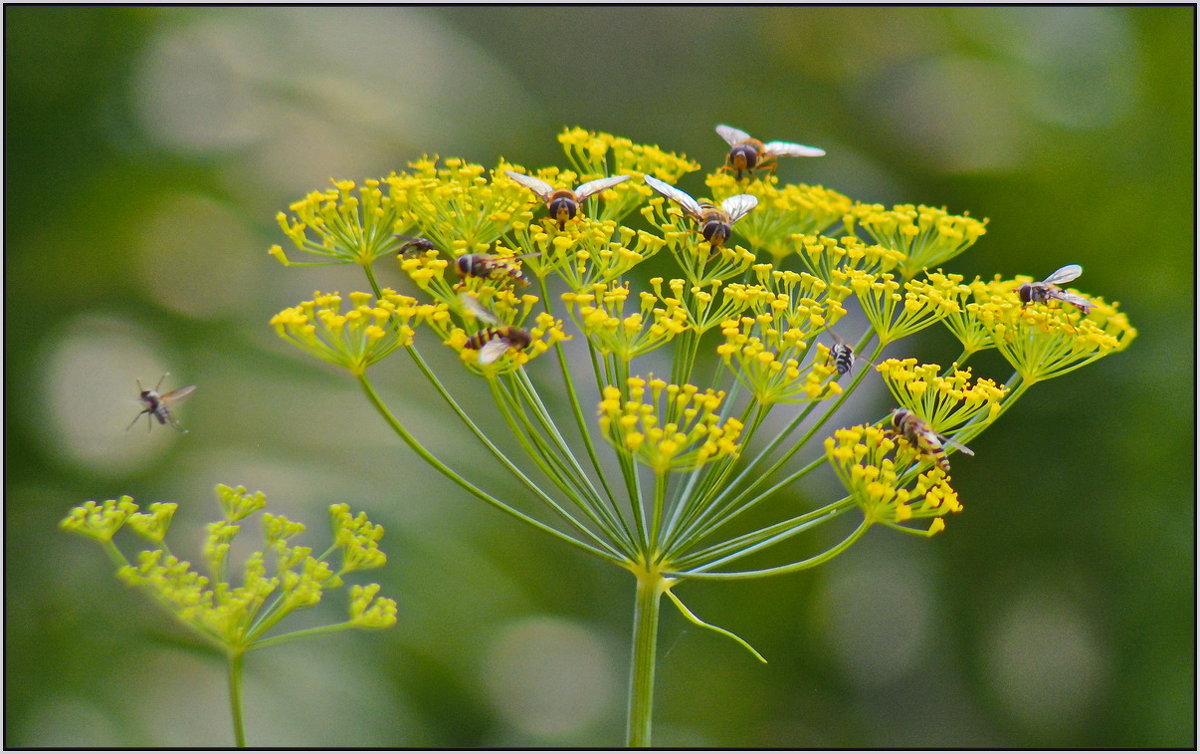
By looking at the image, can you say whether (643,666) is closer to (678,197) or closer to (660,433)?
(660,433)

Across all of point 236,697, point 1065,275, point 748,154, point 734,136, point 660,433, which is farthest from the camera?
point 734,136

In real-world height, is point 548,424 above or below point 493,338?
below

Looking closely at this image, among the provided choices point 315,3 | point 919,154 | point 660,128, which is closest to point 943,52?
point 919,154

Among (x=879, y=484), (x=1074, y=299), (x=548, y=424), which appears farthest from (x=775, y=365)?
(x=1074, y=299)

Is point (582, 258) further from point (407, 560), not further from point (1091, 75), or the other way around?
point (1091, 75)

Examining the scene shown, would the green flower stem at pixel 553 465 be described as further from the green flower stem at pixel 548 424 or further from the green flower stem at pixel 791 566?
the green flower stem at pixel 791 566

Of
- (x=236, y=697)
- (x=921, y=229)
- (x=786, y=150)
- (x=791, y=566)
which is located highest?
(x=786, y=150)

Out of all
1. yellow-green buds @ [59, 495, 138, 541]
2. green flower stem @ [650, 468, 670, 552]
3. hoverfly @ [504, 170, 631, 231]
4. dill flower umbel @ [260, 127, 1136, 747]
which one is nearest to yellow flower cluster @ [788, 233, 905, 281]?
dill flower umbel @ [260, 127, 1136, 747]
